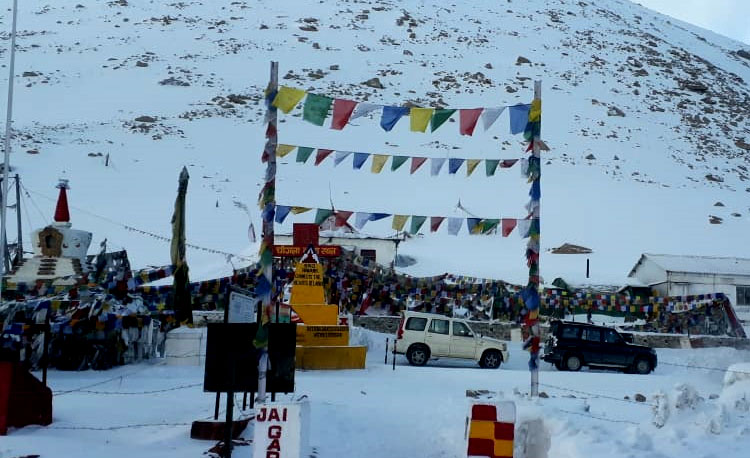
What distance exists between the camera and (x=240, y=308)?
32.6 feet

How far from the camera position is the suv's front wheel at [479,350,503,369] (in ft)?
69.4

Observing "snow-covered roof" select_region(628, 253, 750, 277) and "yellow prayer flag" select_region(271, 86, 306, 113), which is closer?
"yellow prayer flag" select_region(271, 86, 306, 113)

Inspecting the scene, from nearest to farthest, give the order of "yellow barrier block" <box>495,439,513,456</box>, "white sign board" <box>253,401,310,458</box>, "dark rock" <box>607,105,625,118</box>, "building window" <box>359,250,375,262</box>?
"white sign board" <box>253,401,310,458</box>
"yellow barrier block" <box>495,439,513,456</box>
"building window" <box>359,250,375,262</box>
"dark rock" <box>607,105,625,118</box>

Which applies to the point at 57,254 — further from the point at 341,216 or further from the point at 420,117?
the point at 420,117

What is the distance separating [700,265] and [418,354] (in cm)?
1831

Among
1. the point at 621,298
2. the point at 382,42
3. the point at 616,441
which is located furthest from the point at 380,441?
the point at 382,42

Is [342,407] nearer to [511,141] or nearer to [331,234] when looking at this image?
[331,234]

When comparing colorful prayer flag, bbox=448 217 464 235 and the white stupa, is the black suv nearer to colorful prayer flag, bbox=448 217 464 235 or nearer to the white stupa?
colorful prayer flag, bbox=448 217 464 235

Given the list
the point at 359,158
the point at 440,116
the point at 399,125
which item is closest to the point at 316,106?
the point at 440,116

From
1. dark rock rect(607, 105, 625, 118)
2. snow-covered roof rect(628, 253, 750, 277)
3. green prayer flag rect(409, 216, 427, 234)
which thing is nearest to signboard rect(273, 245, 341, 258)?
snow-covered roof rect(628, 253, 750, 277)

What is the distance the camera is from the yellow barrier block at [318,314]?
19844 mm

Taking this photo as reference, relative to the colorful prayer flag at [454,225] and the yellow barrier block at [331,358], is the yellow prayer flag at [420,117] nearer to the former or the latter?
the colorful prayer flag at [454,225]

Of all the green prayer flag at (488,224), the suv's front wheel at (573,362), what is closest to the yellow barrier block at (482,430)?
the green prayer flag at (488,224)

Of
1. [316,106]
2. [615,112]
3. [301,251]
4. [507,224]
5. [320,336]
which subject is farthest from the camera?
[615,112]
